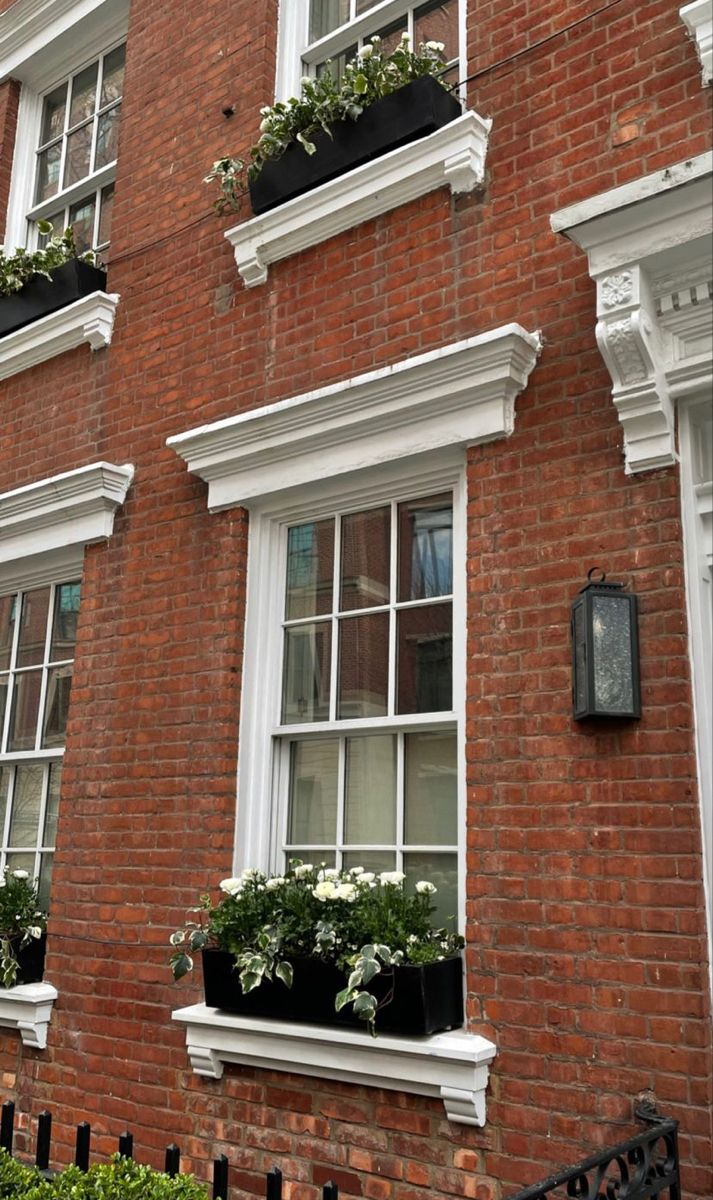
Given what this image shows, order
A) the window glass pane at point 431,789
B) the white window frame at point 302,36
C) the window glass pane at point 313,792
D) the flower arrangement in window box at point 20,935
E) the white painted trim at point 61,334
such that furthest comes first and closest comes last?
the white painted trim at point 61,334
the white window frame at point 302,36
the flower arrangement in window box at point 20,935
the window glass pane at point 313,792
the window glass pane at point 431,789

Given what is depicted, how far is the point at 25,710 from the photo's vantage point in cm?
615

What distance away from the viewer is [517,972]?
366cm

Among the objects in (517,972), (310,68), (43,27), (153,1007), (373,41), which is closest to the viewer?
(517,972)

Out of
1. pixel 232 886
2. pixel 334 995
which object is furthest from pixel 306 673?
pixel 334 995

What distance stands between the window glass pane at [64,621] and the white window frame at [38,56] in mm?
2684

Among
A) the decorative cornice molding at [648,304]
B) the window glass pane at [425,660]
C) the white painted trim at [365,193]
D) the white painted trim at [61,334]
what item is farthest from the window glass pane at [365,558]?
the white painted trim at [61,334]

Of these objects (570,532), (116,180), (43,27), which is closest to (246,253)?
(116,180)

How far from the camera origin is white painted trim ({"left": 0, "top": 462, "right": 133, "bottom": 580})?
18.4 feet

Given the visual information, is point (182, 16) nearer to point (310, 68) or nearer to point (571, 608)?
point (310, 68)

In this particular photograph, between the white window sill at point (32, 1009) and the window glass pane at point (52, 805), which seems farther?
the window glass pane at point (52, 805)

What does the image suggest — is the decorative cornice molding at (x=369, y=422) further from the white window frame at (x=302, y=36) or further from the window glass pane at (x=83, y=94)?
the window glass pane at (x=83, y=94)

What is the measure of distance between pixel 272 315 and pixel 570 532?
6.96 feet

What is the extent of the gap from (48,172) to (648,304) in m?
5.18

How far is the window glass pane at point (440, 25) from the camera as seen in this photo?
5.09m
